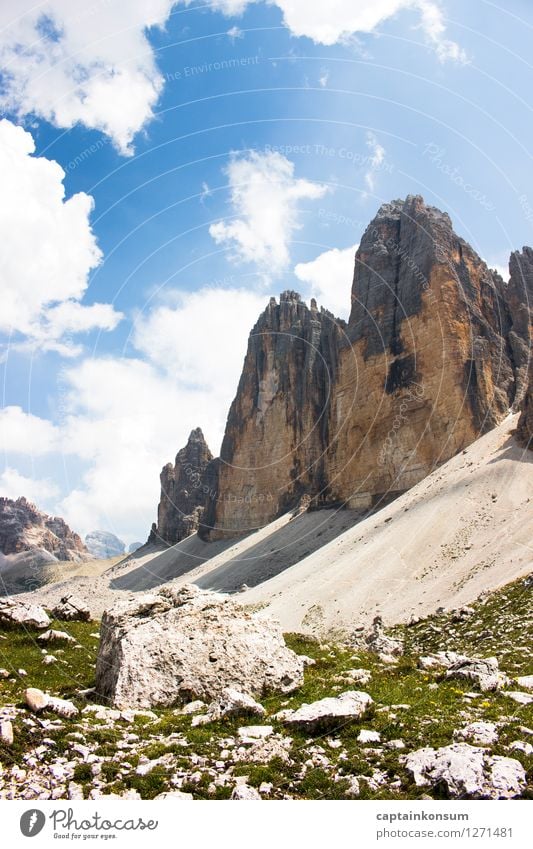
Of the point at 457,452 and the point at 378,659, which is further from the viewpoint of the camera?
the point at 457,452

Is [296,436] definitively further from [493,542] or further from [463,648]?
[463,648]

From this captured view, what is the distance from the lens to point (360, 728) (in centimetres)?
910

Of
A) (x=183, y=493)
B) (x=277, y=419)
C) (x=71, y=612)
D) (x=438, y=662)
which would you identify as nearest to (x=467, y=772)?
(x=438, y=662)

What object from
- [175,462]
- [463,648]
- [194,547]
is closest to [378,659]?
[463,648]

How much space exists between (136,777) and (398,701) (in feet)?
17.8

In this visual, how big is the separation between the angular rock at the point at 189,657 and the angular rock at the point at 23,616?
9.23m

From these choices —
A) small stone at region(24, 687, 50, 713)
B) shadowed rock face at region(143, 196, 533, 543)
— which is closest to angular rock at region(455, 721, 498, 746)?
small stone at region(24, 687, 50, 713)

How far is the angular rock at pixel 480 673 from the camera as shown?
11264 mm

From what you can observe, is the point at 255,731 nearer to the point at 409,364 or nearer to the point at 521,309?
the point at 409,364

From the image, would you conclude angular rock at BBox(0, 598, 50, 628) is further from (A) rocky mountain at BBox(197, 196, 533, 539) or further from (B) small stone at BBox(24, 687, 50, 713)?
(A) rocky mountain at BBox(197, 196, 533, 539)

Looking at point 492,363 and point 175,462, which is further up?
point 175,462

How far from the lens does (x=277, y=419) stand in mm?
109812

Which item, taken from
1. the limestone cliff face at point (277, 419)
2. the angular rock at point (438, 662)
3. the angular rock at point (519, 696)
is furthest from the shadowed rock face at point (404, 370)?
the angular rock at point (519, 696)

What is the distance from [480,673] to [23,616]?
17814 mm
